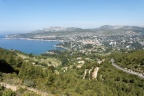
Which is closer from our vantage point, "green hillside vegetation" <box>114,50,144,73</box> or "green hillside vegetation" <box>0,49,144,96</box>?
"green hillside vegetation" <box>0,49,144,96</box>

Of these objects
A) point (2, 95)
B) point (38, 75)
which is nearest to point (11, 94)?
point (2, 95)

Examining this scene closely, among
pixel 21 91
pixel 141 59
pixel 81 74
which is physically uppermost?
pixel 21 91

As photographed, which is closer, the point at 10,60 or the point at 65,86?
the point at 65,86

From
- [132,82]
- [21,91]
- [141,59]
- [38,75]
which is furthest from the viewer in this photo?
[141,59]

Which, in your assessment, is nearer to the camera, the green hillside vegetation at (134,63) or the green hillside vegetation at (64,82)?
the green hillside vegetation at (64,82)

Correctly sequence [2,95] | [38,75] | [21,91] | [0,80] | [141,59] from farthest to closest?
[141,59]
[38,75]
[0,80]
[21,91]
[2,95]

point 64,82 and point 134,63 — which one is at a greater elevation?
point 64,82

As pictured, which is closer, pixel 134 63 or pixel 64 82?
pixel 64 82

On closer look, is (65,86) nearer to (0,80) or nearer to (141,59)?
(0,80)

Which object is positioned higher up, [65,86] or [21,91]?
[21,91]
